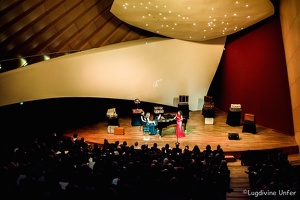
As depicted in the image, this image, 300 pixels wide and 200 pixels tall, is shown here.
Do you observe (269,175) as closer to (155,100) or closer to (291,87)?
(291,87)

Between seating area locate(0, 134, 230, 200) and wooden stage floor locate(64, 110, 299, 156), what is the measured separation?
303 centimetres

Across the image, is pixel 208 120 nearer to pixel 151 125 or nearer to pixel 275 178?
pixel 151 125

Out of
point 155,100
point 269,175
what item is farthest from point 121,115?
point 269,175

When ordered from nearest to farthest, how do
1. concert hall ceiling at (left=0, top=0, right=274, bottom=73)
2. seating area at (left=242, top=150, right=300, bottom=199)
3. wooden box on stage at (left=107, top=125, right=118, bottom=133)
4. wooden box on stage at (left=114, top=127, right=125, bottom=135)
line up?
seating area at (left=242, top=150, right=300, bottom=199)
concert hall ceiling at (left=0, top=0, right=274, bottom=73)
wooden box on stage at (left=114, top=127, right=125, bottom=135)
wooden box on stage at (left=107, top=125, right=118, bottom=133)

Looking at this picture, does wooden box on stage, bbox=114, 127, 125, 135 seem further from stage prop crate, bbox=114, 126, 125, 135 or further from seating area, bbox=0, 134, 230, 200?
seating area, bbox=0, 134, 230, 200

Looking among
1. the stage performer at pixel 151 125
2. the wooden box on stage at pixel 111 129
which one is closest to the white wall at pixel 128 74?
the wooden box on stage at pixel 111 129

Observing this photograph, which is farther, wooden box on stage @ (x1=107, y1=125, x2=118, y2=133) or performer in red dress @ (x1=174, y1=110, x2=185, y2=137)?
wooden box on stage @ (x1=107, y1=125, x2=118, y2=133)

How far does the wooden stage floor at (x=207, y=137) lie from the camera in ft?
34.5

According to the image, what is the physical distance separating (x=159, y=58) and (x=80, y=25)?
3740 mm

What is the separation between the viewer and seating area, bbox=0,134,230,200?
4.98 meters

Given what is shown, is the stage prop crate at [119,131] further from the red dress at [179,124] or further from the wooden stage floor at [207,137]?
the red dress at [179,124]

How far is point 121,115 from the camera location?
15859 mm

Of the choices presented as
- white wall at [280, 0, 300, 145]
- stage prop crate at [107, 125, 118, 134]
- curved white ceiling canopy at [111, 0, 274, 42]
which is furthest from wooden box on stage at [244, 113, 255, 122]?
stage prop crate at [107, 125, 118, 134]

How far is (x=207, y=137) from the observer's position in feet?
38.6
